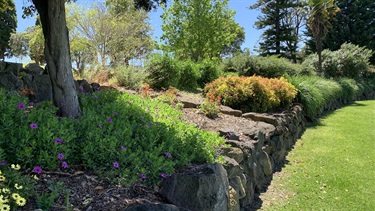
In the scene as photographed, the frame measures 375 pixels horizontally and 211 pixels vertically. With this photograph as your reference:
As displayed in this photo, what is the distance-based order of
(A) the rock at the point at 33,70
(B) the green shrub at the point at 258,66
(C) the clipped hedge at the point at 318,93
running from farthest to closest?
1. (B) the green shrub at the point at 258,66
2. (C) the clipped hedge at the point at 318,93
3. (A) the rock at the point at 33,70

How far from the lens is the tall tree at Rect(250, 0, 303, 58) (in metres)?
27.1

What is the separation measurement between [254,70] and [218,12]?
10.4 meters

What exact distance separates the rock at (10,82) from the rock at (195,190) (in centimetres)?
354

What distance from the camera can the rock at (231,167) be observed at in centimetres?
375

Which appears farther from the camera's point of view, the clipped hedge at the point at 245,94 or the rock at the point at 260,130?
the clipped hedge at the point at 245,94

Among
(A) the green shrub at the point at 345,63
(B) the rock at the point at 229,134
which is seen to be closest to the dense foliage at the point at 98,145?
(B) the rock at the point at 229,134

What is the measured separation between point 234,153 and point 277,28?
2581cm

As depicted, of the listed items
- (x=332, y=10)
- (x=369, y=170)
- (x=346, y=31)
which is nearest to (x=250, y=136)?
(x=369, y=170)

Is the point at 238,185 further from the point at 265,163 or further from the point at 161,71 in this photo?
the point at 161,71

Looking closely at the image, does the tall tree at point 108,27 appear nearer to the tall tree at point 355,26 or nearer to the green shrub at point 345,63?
the green shrub at point 345,63

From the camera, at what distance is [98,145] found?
2.75 metres

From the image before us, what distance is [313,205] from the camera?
4.48 meters

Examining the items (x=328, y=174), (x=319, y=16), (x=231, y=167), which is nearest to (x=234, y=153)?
(x=231, y=167)

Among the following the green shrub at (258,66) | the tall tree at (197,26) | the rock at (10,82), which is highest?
the tall tree at (197,26)
